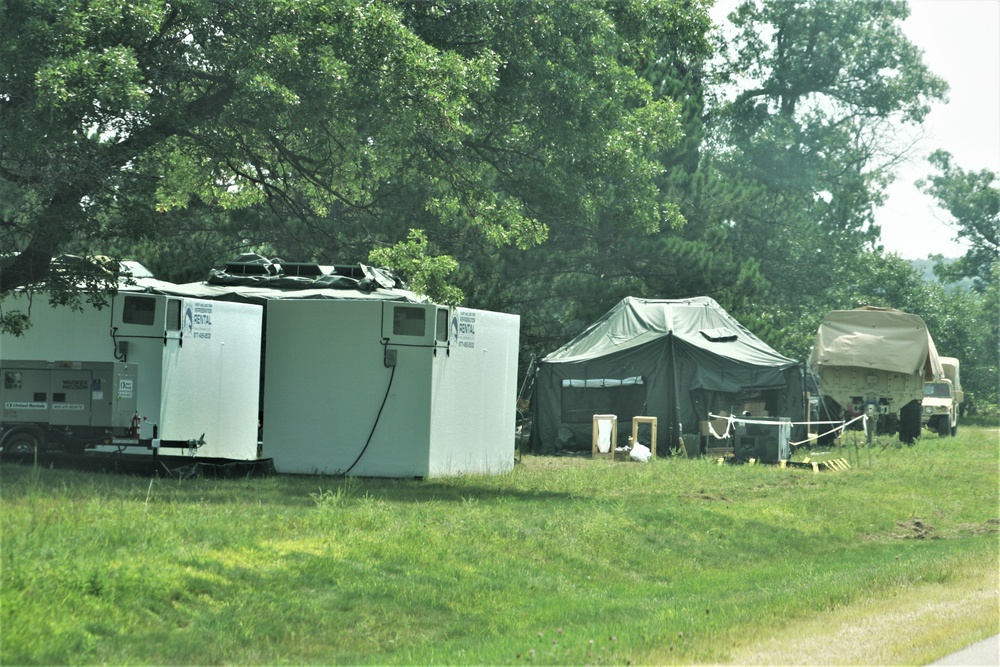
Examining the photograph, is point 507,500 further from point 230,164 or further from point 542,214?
point 542,214

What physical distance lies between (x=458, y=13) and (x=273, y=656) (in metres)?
12.4

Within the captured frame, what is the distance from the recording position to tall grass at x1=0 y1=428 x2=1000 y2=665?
335 inches

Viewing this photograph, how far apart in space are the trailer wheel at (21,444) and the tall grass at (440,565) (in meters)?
0.97

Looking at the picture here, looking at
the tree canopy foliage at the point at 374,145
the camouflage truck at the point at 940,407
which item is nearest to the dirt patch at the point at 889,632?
the tree canopy foliage at the point at 374,145

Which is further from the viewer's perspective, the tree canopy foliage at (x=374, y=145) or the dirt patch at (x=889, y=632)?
the tree canopy foliage at (x=374, y=145)

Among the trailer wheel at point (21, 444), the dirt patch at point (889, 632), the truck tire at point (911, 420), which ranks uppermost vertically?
the truck tire at point (911, 420)

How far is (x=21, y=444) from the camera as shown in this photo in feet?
54.2

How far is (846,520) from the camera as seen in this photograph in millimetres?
16562

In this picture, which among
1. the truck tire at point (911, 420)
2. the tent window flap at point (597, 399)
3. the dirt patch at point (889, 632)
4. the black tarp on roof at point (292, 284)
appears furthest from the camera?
the truck tire at point (911, 420)

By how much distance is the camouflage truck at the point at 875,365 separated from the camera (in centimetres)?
2948

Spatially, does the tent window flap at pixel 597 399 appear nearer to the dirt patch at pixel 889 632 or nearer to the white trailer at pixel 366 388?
the white trailer at pixel 366 388

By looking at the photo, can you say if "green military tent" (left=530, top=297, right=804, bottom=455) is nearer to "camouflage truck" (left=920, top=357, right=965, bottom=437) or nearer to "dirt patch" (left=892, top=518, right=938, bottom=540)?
"camouflage truck" (left=920, top=357, right=965, bottom=437)

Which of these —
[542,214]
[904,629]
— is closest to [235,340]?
[542,214]

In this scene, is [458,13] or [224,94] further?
[458,13]
